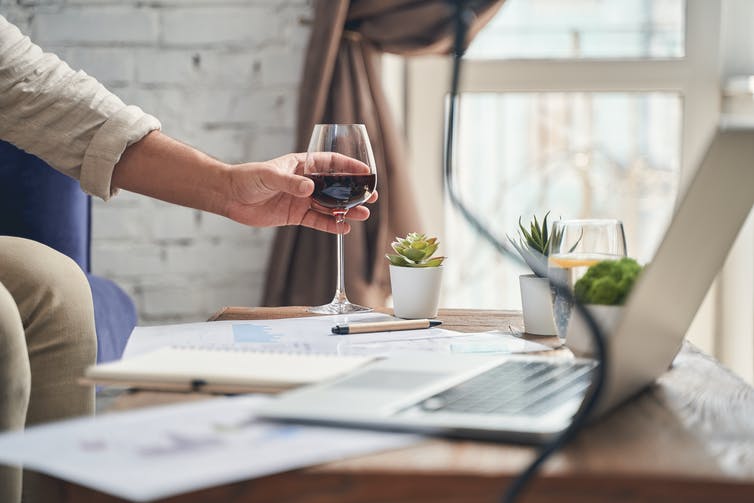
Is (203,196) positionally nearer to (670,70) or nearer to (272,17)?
(272,17)

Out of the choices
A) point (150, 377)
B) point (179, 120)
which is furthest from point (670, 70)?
point (150, 377)

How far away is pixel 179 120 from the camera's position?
2.16 m

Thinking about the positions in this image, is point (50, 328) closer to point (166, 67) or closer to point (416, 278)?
point (416, 278)

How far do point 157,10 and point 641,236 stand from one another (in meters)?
1.37

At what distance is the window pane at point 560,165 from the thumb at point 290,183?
3.64 ft

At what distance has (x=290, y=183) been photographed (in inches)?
47.1

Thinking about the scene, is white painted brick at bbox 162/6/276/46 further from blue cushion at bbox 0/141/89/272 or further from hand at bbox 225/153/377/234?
hand at bbox 225/153/377/234

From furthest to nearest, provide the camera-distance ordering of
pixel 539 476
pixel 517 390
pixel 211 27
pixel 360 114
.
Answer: pixel 211 27 → pixel 360 114 → pixel 517 390 → pixel 539 476

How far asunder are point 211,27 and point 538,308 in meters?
1.40

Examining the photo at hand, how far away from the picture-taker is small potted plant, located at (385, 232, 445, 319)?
118 centimetres

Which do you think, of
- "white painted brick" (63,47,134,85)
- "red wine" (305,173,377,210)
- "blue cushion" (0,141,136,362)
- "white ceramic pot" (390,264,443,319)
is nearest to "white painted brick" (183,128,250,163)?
"white painted brick" (63,47,134,85)

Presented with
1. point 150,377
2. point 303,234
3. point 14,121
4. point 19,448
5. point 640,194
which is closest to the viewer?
point 19,448

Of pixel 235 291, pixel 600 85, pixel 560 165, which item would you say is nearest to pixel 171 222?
pixel 235 291

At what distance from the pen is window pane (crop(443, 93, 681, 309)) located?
1.24 meters
